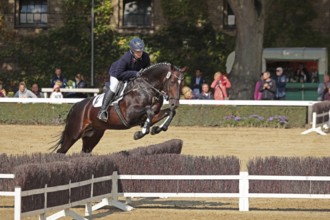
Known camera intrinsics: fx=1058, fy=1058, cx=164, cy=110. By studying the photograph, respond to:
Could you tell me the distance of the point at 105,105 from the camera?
18.8 metres

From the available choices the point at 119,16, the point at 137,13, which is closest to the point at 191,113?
the point at 119,16

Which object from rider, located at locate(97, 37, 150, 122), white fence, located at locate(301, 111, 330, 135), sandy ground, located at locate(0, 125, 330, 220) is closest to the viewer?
sandy ground, located at locate(0, 125, 330, 220)

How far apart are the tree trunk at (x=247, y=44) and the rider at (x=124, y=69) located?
51.0 feet

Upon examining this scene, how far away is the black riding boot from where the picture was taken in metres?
18.7

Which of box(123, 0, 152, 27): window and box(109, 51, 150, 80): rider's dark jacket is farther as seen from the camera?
box(123, 0, 152, 27): window

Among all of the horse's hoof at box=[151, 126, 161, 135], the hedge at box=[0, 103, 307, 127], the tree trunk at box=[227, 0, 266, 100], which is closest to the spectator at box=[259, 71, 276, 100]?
the hedge at box=[0, 103, 307, 127]

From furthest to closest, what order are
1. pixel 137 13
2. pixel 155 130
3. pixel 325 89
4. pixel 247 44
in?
pixel 137 13
pixel 247 44
pixel 325 89
pixel 155 130

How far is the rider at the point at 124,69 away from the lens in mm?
18391

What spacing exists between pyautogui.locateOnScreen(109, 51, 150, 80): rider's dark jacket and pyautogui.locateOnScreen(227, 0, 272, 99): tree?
51.2 ft

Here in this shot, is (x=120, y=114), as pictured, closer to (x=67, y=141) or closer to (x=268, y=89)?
(x=67, y=141)

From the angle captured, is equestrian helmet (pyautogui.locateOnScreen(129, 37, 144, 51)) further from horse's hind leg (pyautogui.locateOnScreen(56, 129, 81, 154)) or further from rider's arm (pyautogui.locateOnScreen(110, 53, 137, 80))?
horse's hind leg (pyautogui.locateOnScreen(56, 129, 81, 154))

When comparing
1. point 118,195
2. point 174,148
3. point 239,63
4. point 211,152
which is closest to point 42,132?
point 211,152

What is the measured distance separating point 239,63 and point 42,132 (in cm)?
863

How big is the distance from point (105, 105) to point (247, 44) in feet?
52.8
